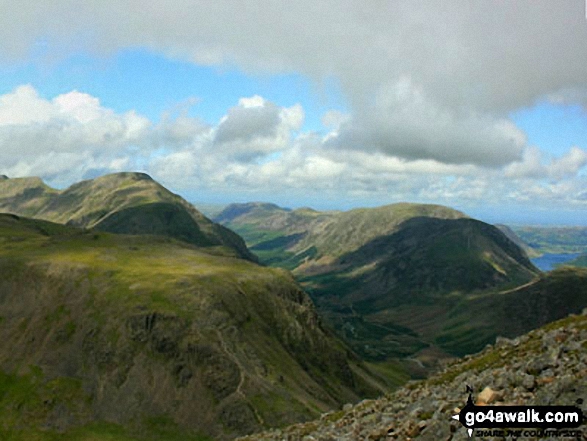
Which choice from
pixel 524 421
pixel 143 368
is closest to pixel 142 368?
pixel 143 368

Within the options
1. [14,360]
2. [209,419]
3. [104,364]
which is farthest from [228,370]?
[14,360]

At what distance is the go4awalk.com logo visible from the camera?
22.5 metres

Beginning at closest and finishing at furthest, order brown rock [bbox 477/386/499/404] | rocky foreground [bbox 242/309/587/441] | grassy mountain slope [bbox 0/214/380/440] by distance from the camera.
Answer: rocky foreground [bbox 242/309/587/441] → brown rock [bbox 477/386/499/404] → grassy mountain slope [bbox 0/214/380/440]

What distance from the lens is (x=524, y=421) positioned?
24.0 meters

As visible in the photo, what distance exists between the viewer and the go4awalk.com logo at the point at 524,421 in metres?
22.5

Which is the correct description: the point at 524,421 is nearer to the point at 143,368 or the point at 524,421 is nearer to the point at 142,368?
the point at 143,368

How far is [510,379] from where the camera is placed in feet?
99.6

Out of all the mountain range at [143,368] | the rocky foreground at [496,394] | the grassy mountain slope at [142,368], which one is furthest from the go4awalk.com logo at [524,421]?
the mountain range at [143,368]

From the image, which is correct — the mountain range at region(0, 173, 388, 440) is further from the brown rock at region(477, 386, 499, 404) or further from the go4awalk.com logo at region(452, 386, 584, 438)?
the go4awalk.com logo at region(452, 386, 584, 438)

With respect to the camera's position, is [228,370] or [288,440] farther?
[228,370]

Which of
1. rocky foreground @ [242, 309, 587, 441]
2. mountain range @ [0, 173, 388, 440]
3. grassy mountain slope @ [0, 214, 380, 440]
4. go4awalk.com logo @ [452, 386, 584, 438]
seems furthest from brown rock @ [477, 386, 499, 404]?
mountain range @ [0, 173, 388, 440]

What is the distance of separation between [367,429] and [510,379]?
1140 centimetres

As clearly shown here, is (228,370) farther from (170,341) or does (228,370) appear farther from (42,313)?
(42,313)

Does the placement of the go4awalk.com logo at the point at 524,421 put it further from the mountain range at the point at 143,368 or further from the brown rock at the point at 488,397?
the mountain range at the point at 143,368
